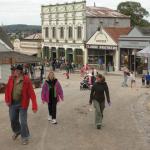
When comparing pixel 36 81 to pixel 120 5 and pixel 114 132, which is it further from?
pixel 120 5

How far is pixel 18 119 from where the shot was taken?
10898mm

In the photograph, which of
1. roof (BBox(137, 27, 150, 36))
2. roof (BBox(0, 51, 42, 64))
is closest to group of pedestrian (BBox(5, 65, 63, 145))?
roof (BBox(0, 51, 42, 64))

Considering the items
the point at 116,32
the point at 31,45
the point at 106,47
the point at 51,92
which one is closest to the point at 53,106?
the point at 51,92

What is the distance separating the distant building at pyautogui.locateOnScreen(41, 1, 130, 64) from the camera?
55.8 m

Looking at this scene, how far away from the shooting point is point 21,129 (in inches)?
420

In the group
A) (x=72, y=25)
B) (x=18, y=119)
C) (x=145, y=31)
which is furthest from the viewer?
(x=72, y=25)

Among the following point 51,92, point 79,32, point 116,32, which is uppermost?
point 79,32

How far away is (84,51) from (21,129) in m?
44.9

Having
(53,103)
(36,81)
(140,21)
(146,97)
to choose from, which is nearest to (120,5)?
(140,21)

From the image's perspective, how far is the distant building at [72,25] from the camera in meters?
55.8

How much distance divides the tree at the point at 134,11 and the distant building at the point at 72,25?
13.9 metres

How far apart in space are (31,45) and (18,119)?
5693 cm

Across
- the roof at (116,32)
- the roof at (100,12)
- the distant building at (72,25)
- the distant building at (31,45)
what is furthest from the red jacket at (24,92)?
the distant building at (31,45)

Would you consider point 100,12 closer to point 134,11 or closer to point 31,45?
point 31,45
